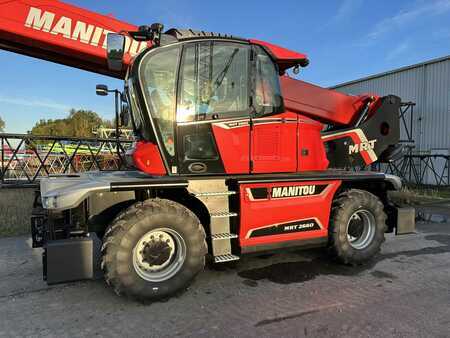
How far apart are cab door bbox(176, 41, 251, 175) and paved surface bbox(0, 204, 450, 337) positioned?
1.48 meters

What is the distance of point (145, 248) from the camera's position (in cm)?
403

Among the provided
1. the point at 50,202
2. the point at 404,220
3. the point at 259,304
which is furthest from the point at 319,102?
the point at 50,202

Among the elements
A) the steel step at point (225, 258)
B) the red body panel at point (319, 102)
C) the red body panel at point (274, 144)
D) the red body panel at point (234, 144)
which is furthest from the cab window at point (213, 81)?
the steel step at point (225, 258)

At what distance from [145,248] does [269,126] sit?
2.18 metres

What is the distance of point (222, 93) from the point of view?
4480 millimetres

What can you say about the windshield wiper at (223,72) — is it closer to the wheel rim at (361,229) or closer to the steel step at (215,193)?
the steel step at (215,193)

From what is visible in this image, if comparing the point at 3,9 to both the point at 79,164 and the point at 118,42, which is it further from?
the point at 79,164

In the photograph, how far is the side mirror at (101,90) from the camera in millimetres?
4945

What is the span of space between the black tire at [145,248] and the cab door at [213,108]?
62 cm

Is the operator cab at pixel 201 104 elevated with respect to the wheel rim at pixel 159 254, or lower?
elevated

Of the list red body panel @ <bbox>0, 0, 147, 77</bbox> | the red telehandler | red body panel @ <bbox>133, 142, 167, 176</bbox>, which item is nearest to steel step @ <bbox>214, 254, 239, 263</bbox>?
the red telehandler

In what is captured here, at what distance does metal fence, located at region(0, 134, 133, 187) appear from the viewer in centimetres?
931

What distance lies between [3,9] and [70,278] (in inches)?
136

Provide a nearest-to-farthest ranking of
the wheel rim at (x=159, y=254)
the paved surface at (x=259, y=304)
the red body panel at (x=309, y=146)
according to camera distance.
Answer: the paved surface at (x=259, y=304) < the wheel rim at (x=159, y=254) < the red body panel at (x=309, y=146)
